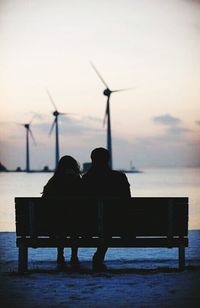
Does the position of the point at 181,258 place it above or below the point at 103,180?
below

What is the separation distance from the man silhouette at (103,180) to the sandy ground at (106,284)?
0.56 metres

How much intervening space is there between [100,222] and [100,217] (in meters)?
0.05

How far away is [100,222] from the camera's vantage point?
645cm

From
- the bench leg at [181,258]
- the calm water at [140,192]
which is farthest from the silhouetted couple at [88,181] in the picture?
the calm water at [140,192]

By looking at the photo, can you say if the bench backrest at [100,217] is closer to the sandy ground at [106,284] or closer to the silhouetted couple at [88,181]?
the silhouetted couple at [88,181]

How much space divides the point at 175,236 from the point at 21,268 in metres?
1.53

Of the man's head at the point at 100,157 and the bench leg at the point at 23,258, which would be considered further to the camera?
the man's head at the point at 100,157

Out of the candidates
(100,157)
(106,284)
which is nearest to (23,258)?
(106,284)

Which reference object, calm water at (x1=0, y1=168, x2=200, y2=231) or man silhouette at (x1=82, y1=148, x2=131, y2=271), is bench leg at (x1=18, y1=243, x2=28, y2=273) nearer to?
man silhouette at (x1=82, y1=148, x2=131, y2=271)

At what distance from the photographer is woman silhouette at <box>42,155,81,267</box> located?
6.79m

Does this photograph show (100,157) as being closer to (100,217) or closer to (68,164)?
(68,164)

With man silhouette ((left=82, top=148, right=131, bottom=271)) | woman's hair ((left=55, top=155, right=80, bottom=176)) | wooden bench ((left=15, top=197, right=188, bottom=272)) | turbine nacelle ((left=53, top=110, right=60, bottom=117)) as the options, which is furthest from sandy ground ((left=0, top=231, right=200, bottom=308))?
turbine nacelle ((left=53, top=110, right=60, bottom=117))

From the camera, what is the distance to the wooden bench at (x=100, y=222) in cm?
643

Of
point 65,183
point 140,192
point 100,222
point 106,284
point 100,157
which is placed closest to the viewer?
point 106,284
